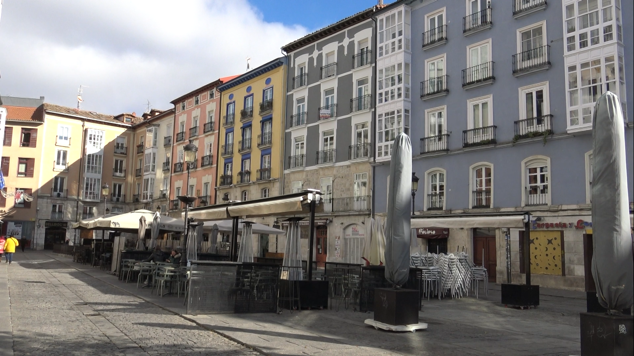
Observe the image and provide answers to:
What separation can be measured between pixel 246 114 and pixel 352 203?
48.2 feet

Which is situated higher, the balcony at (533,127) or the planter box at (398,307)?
the balcony at (533,127)

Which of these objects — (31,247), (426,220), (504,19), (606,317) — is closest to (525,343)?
(606,317)

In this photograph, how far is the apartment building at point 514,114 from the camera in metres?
21.2

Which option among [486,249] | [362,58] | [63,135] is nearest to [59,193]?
[63,135]

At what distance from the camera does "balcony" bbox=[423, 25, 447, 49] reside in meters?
27.9

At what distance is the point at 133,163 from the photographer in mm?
62625

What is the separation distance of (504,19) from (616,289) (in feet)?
71.5

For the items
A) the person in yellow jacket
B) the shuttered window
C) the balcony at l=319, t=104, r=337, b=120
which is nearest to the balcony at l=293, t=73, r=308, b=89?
the balcony at l=319, t=104, r=337, b=120

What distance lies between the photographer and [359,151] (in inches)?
1268

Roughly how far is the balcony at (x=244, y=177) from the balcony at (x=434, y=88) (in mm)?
17435

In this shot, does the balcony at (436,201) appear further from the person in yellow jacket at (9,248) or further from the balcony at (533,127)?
the person in yellow jacket at (9,248)

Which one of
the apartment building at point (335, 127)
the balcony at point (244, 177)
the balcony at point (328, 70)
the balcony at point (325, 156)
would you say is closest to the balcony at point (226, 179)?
the balcony at point (244, 177)

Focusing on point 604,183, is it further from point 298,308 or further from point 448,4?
point 448,4

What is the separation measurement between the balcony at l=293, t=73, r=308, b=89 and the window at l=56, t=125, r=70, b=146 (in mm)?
33005
